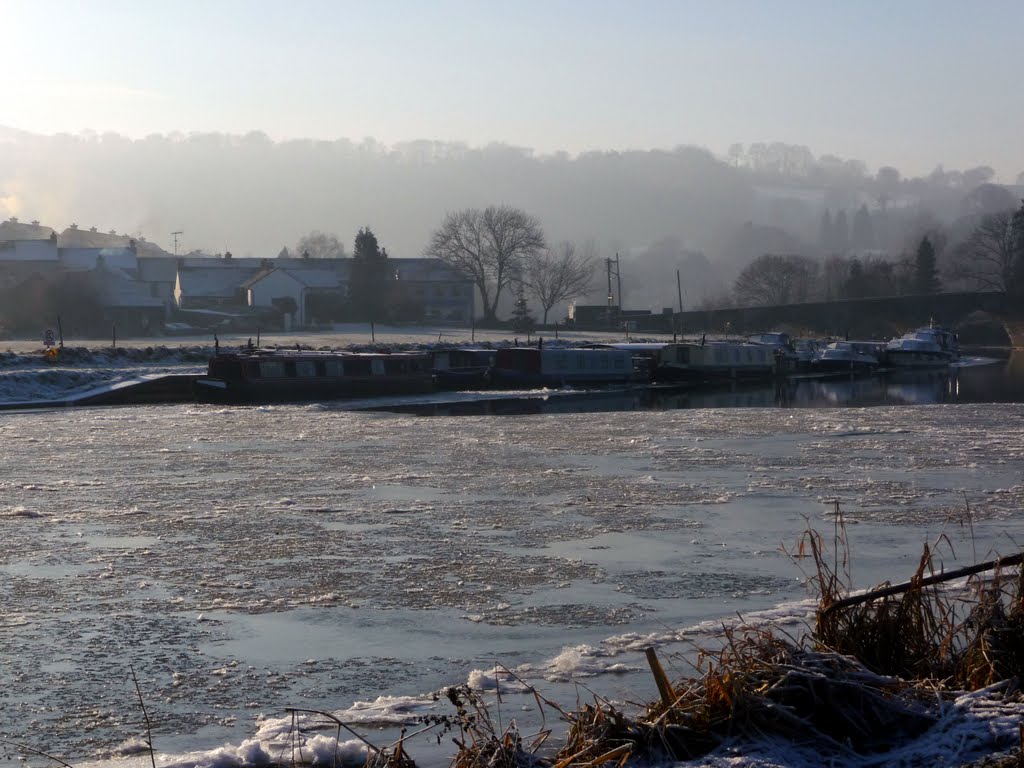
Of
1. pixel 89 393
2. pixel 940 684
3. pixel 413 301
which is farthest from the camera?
pixel 413 301

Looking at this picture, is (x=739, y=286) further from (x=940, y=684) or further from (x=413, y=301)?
(x=940, y=684)

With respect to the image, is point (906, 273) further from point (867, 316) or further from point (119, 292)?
point (119, 292)

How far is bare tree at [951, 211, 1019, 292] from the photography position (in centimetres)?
12225

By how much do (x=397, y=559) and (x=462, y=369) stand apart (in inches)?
1368

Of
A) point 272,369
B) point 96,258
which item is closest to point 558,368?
point 272,369

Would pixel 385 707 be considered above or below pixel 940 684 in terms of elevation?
below

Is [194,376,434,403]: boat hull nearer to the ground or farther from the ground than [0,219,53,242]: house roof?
nearer to the ground

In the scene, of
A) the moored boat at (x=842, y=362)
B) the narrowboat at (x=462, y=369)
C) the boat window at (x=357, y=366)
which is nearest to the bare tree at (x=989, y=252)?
the moored boat at (x=842, y=362)

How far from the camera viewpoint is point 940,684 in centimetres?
596

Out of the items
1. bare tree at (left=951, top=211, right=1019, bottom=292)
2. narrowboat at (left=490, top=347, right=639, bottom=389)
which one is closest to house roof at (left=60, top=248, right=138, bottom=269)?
narrowboat at (left=490, top=347, right=639, bottom=389)

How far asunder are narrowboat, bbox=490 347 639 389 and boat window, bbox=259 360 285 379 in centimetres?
996

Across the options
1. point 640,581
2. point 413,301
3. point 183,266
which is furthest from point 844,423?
point 183,266

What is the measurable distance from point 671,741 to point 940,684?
5.00 feet

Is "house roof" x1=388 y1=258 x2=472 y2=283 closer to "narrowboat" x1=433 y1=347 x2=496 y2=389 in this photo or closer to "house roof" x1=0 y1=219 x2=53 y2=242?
"house roof" x1=0 y1=219 x2=53 y2=242
